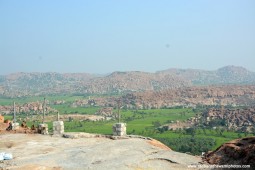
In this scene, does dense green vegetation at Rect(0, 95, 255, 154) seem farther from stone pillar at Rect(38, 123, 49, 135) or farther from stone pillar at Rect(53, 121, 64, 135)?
stone pillar at Rect(53, 121, 64, 135)

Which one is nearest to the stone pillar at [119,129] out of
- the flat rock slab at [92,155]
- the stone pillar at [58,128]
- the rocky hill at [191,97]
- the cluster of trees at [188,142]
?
the flat rock slab at [92,155]

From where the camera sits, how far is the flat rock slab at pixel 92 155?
12273 mm

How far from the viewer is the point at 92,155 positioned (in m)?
13.6

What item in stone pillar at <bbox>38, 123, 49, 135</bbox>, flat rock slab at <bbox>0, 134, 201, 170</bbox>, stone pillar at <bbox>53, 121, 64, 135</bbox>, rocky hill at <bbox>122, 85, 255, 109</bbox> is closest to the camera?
flat rock slab at <bbox>0, 134, 201, 170</bbox>

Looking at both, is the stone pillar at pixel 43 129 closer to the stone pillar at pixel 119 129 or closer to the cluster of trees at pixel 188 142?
the stone pillar at pixel 119 129

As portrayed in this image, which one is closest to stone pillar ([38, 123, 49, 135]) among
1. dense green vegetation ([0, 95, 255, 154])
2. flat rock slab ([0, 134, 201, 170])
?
flat rock slab ([0, 134, 201, 170])

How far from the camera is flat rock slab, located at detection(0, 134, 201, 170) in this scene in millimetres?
12273

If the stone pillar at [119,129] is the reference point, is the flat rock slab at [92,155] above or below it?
below

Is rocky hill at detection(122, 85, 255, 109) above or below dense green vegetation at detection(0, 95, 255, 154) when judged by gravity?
above

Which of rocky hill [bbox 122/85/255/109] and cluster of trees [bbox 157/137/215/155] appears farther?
rocky hill [bbox 122/85/255/109]

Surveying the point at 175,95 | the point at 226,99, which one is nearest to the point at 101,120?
the point at 175,95

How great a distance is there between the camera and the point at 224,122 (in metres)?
77.8

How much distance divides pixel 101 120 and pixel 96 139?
73678 mm

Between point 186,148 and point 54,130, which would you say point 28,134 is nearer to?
point 54,130
